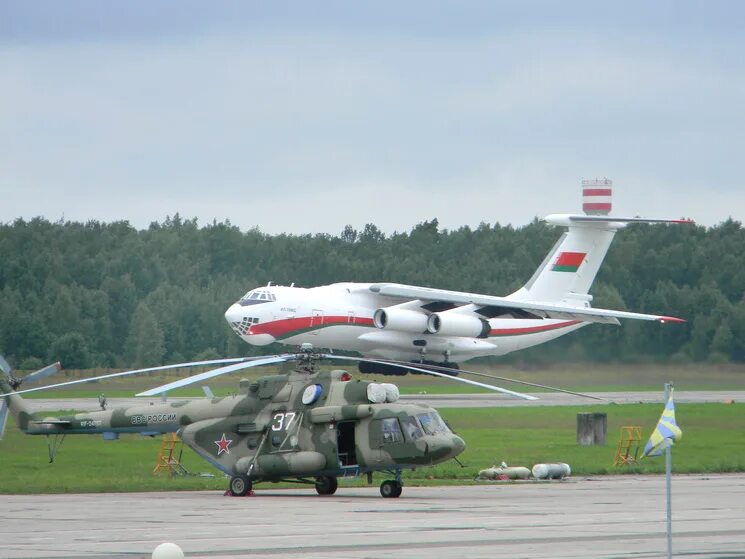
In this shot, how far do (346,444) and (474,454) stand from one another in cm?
906

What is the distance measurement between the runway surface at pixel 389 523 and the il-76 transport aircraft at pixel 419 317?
29.4 m

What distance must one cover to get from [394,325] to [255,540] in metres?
38.3

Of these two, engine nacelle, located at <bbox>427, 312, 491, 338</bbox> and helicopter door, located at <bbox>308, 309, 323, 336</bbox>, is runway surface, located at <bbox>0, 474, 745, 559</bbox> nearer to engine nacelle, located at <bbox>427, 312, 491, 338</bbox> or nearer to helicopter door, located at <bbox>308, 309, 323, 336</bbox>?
helicopter door, located at <bbox>308, 309, 323, 336</bbox>

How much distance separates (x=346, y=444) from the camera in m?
22.2

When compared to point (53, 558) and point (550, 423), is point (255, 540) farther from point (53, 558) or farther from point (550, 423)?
point (550, 423)

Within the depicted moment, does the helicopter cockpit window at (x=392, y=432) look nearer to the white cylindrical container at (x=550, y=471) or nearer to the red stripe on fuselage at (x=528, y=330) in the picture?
the white cylindrical container at (x=550, y=471)

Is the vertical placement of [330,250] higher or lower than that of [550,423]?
higher

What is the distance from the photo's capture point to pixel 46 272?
81.3 meters

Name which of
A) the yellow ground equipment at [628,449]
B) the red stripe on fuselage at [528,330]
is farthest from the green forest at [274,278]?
the yellow ground equipment at [628,449]

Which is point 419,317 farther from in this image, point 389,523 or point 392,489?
point 389,523

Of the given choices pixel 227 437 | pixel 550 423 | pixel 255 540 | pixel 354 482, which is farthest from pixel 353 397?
pixel 550 423

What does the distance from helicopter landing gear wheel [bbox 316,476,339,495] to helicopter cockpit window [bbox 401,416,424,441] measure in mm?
1908

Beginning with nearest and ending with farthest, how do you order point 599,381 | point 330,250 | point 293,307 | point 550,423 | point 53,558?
point 53,558 < point 550,423 < point 599,381 < point 293,307 < point 330,250

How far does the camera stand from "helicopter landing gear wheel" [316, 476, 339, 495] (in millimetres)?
23094
